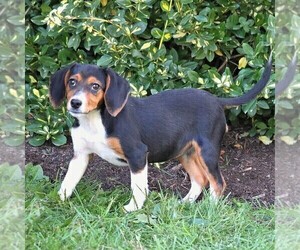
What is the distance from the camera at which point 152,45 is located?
6109mm

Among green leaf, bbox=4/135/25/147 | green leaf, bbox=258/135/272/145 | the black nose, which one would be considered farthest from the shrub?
green leaf, bbox=258/135/272/145

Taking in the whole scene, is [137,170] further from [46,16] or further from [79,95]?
[46,16]

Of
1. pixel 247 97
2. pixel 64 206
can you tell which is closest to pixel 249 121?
pixel 247 97

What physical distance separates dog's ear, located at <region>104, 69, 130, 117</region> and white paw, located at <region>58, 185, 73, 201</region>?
0.73 meters

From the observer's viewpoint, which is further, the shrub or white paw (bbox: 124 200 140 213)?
white paw (bbox: 124 200 140 213)

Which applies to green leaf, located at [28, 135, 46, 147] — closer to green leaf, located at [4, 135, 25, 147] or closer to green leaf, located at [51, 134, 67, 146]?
green leaf, located at [51, 134, 67, 146]

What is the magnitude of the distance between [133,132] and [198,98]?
2.05ft

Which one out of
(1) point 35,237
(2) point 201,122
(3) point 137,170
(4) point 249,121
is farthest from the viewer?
(4) point 249,121

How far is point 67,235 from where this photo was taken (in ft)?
14.4

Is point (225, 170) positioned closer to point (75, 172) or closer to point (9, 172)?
point (75, 172)

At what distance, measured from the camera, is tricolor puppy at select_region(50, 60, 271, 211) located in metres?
4.71

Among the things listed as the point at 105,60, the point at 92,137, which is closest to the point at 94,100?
the point at 92,137

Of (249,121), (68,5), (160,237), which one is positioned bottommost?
(249,121)

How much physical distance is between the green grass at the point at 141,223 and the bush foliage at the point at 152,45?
1.25 meters
